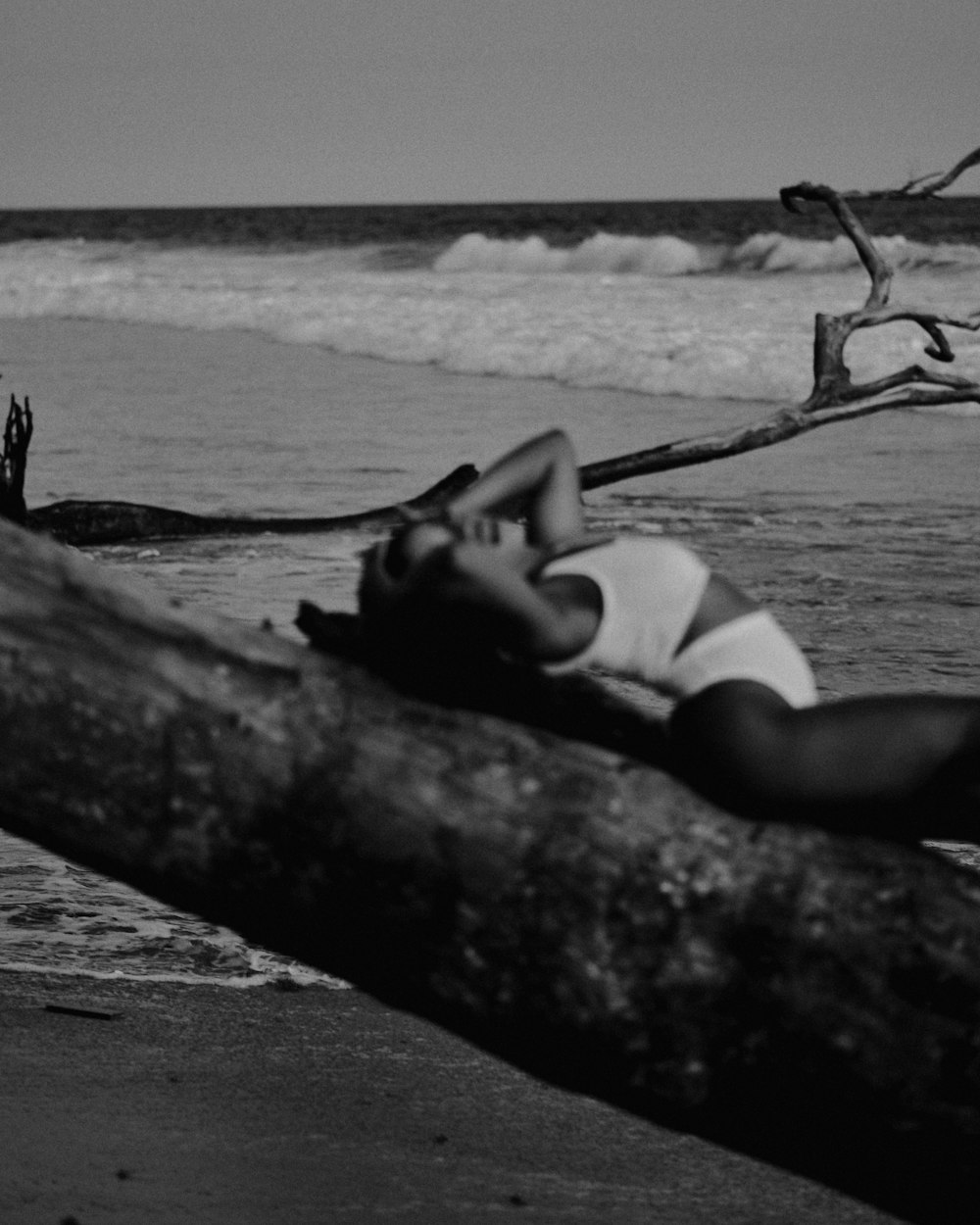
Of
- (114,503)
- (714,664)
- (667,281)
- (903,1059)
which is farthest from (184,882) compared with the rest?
(667,281)

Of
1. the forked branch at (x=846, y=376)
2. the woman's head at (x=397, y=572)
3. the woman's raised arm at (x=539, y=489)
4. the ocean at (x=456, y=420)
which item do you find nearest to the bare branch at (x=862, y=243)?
the forked branch at (x=846, y=376)

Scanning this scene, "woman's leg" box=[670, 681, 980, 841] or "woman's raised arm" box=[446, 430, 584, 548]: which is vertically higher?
"woman's raised arm" box=[446, 430, 584, 548]

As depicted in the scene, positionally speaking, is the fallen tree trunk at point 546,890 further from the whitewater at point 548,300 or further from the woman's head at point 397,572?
the whitewater at point 548,300

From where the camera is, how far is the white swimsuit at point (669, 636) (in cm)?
278

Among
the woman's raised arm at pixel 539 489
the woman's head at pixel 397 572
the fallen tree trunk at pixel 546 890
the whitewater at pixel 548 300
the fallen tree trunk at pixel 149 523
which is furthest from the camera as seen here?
the whitewater at pixel 548 300

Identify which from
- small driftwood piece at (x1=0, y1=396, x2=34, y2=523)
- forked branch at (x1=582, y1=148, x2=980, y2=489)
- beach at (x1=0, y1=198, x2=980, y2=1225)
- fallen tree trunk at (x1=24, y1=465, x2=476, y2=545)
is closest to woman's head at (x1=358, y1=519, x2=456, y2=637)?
beach at (x1=0, y1=198, x2=980, y2=1225)

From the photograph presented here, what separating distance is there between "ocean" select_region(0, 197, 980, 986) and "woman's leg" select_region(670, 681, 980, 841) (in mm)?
892

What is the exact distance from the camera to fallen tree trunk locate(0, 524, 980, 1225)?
2549 millimetres

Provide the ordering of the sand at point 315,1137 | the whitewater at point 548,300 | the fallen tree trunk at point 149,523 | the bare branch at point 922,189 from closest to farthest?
1. the sand at point 315,1137
2. the bare branch at point 922,189
3. the fallen tree trunk at point 149,523
4. the whitewater at point 548,300

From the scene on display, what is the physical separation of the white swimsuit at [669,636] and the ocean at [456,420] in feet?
2.30

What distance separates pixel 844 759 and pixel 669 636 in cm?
33

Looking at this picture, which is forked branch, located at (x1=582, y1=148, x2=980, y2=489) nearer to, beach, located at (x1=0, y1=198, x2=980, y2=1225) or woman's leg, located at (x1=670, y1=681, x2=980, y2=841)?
beach, located at (x1=0, y1=198, x2=980, y2=1225)

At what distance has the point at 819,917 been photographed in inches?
101

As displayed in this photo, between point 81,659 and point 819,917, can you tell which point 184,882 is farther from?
point 819,917
